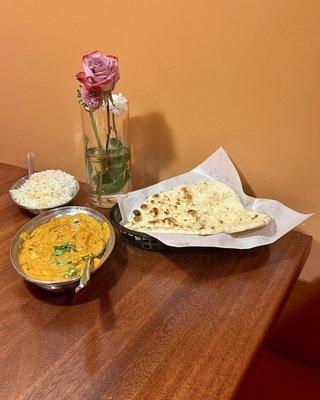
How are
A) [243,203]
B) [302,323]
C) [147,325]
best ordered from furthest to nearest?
[302,323] → [243,203] → [147,325]

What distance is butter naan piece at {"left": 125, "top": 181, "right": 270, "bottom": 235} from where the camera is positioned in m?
0.90

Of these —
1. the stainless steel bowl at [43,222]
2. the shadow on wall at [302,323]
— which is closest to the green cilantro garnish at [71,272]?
the stainless steel bowl at [43,222]

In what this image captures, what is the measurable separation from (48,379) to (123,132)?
2.20 ft

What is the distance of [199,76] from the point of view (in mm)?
1021

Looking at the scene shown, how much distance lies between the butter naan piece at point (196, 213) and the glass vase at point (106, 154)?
0.13 m

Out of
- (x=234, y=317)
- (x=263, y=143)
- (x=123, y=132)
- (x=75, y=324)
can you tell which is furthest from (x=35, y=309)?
(x=263, y=143)

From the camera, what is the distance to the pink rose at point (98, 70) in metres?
0.87

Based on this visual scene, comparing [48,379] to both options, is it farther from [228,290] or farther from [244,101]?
[244,101]

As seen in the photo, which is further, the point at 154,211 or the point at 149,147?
the point at 149,147

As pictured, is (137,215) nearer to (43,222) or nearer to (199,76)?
(43,222)

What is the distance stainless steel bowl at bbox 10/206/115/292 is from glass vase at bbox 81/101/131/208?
115mm

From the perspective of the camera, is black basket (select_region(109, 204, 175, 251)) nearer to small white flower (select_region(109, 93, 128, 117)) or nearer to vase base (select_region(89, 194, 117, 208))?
vase base (select_region(89, 194, 117, 208))

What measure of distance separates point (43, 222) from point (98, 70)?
0.39 meters

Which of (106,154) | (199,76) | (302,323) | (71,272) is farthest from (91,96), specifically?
(302,323)
